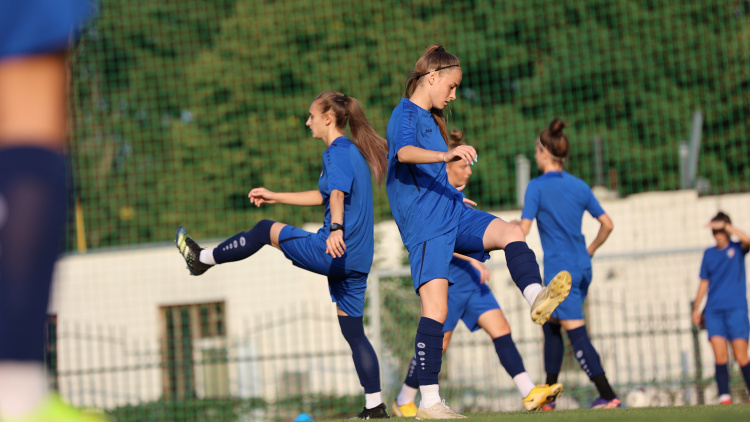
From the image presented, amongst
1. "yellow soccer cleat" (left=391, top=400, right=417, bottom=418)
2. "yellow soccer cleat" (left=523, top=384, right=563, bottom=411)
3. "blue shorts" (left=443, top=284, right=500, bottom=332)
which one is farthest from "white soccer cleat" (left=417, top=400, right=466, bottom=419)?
"yellow soccer cleat" (left=391, top=400, right=417, bottom=418)

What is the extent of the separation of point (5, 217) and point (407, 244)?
311 centimetres

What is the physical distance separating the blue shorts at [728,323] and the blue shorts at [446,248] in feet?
16.1

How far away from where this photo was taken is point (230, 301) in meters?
17.5

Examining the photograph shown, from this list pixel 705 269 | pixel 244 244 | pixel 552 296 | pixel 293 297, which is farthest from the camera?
pixel 293 297

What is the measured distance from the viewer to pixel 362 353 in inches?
226

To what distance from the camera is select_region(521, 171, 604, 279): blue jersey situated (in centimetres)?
667

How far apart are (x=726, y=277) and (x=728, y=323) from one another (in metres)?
0.42

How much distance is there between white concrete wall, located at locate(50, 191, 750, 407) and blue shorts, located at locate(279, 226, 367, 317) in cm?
780

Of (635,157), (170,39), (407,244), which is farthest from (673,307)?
(170,39)

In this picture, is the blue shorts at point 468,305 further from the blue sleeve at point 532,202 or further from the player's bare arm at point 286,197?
the player's bare arm at point 286,197

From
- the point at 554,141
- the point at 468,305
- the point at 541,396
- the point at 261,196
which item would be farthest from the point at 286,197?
the point at 554,141

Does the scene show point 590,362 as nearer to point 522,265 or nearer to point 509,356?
point 509,356

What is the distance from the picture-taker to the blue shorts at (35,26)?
73.1 inches

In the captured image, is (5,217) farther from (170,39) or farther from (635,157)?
(170,39)
